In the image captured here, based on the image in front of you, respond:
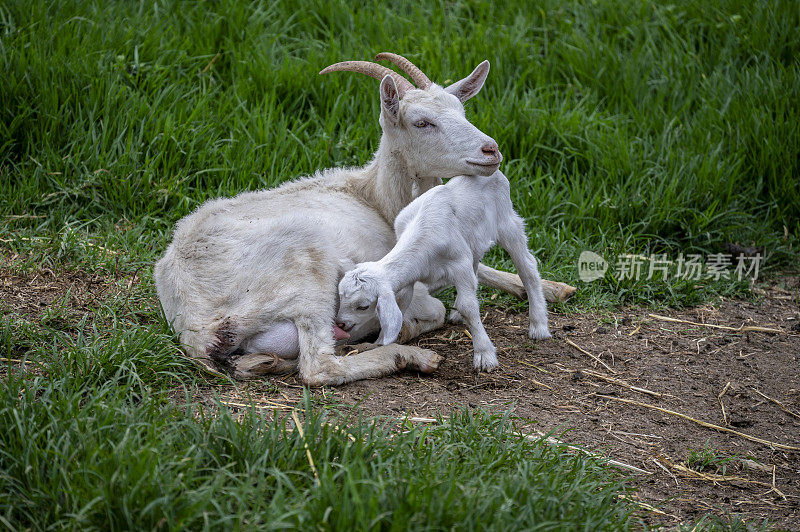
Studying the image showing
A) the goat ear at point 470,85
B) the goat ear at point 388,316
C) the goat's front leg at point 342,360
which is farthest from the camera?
the goat ear at point 470,85

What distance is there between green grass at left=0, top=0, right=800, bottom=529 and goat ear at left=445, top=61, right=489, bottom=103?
1.14 meters

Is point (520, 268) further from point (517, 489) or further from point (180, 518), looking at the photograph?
point (180, 518)

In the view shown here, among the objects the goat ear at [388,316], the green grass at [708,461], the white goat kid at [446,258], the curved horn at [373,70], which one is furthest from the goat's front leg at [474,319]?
the curved horn at [373,70]

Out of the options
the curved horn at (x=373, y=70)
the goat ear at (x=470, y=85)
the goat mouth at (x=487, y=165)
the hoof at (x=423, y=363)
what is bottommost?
the hoof at (x=423, y=363)

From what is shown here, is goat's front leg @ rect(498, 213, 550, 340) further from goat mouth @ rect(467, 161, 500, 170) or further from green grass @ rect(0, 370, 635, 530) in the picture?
green grass @ rect(0, 370, 635, 530)

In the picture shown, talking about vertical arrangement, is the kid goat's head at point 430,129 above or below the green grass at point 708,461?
above

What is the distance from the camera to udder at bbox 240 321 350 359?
14.0ft

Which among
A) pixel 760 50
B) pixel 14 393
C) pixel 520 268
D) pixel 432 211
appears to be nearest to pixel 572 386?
pixel 520 268

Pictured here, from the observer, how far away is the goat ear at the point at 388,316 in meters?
3.95

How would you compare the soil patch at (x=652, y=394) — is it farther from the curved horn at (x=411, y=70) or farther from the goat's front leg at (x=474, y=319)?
the curved horn at (x=411, y=70)

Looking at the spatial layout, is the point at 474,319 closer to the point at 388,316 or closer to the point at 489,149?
the point at 388,316

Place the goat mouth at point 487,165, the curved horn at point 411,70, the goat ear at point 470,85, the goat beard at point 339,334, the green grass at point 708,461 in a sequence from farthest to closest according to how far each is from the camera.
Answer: the goat ear at point 470,85 → the curved horn at point 411,70 → the goat mouth at point 487,165 → the goat beard at point 339,334 → the green grass at point 708,461

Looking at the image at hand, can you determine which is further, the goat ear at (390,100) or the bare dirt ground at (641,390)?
the goat ear at (390,100)

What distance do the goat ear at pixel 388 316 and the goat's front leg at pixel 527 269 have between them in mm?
958
